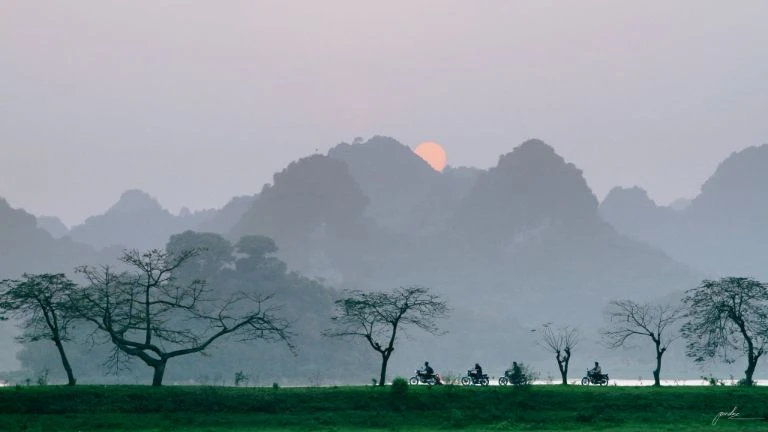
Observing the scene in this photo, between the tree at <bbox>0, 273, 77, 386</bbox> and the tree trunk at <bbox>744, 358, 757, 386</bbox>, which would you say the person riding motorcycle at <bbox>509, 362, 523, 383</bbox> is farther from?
the tree at <bbox>0, 273, 77, 386</bbox>

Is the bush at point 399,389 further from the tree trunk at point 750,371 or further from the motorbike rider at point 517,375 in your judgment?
the tree trunk at point 750,371

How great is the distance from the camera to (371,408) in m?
52.5

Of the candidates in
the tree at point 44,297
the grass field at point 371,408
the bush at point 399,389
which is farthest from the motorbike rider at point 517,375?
the tree at point 44,297

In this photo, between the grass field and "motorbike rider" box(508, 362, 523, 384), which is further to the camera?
"motorbike rider" box(508, 362, 523, 384)

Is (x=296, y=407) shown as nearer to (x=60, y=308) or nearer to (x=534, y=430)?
(x=534, y=430)

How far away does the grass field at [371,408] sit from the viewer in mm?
48406

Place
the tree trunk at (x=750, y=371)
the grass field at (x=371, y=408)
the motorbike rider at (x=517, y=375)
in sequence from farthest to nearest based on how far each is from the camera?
the tree trunk at (x=750, y=371)
the motorbike rider at (x=517, y=375)
the grass field at (x=371, y=408)

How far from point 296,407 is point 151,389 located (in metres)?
8.89

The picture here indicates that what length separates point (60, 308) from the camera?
2409 inches

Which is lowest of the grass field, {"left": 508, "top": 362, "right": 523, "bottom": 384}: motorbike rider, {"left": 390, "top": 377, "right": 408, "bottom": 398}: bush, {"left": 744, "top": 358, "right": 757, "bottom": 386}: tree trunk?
the grass field

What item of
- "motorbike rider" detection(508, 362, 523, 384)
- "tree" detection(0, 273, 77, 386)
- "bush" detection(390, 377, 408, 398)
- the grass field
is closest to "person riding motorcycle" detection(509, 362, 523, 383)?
"motorbike rider" detection(508, 362, 523, 384)

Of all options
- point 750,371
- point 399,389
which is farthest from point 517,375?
point 750,371

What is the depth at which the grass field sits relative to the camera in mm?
48406

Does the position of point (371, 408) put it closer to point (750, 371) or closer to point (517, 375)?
point (517, 375)
